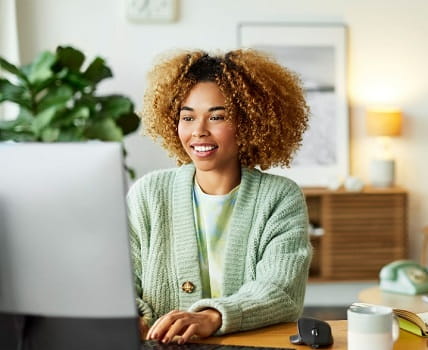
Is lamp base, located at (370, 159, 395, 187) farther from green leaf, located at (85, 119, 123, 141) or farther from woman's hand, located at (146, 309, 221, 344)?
green leaf, located at (85, 119, 123, 141)

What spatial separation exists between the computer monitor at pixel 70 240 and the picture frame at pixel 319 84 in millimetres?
4867

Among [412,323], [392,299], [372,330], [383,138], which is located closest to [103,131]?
[372,330]

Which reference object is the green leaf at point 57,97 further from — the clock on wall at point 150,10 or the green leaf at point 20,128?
the clock on wall at point 150,10

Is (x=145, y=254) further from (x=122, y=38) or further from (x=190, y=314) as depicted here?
(x=122, y=38)

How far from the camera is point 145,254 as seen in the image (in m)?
2.24

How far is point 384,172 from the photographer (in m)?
6.14

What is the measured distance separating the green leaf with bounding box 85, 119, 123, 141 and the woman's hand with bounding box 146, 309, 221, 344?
0.53 m

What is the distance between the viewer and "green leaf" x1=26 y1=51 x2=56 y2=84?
1.47m

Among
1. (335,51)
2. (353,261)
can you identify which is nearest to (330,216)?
(353,261)

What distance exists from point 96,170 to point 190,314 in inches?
25.4

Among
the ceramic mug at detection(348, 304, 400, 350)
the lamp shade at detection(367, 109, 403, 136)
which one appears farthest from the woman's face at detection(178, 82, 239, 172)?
the lamp shade at detection(367, 109, 403, 136)

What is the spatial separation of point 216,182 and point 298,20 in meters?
4.11

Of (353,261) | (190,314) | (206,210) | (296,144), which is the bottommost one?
→ (353,261)

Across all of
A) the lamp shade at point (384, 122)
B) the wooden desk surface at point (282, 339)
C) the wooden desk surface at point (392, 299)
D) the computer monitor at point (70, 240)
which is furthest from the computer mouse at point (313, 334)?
the lamp shade at point (384, 122)
